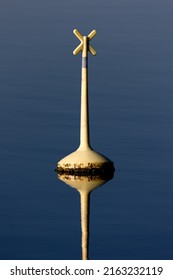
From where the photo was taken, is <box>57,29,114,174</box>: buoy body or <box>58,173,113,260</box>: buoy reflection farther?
<box>57,29,114,174</box>: buoy body

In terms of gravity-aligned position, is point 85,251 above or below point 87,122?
below

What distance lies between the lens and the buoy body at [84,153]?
1442 inches

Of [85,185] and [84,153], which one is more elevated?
[84,153]

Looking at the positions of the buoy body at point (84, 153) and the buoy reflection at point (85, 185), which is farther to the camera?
the buoy body at point (84, 153)

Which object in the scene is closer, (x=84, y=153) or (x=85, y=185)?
(x=85, y=185)

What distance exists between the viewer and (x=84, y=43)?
36.8 m

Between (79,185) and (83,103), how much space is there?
111cm

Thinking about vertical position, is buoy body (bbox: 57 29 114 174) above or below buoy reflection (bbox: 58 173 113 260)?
above

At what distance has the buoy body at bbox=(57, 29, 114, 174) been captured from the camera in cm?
3662

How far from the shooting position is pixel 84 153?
36.8 metres

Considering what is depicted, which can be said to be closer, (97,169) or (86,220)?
(86,220)

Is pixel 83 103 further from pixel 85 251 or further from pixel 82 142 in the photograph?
pixel 85 251

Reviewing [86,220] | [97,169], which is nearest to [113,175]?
[97,169]

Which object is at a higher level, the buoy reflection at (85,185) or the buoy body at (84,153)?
the buoy body at (84,153)
